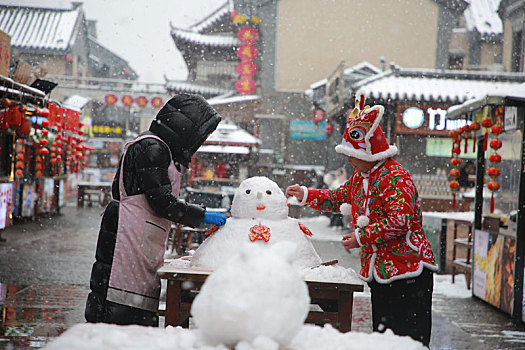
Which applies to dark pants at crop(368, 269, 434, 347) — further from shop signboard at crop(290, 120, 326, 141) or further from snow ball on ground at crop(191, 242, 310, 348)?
shop signboard at crop(290, 120, 326, 141)

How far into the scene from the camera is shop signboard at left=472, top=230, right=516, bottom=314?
6.01 m

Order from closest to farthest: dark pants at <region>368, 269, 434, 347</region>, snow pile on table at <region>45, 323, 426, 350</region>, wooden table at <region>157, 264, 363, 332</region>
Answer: snow pile on table at <region>45, 323, 426, 350</region> < wooden table at <region>157, 264, 363, 332</region> < dark pants at <region>368, 269, 434, 347</region>

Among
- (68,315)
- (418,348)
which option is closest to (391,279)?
(418,348)

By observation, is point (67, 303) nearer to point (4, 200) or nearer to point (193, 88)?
point (4, 200)

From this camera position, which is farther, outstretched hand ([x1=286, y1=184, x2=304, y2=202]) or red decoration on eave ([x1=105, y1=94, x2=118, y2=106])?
red decoration on eave ([x1=105, y1=94, x2=118, y2=106])

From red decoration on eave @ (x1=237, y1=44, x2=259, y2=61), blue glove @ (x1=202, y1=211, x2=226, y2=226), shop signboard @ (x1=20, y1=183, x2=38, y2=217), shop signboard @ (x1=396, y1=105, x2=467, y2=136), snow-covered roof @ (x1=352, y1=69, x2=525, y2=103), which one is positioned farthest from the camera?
red decoration on eave @ (x1=237, y1=44, x2=259, y2=61)

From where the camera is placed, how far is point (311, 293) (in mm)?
2791

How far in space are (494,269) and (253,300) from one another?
564 centimetres

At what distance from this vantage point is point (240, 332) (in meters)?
1.60

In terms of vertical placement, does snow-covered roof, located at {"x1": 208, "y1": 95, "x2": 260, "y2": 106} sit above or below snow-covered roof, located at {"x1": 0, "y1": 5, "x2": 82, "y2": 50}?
below

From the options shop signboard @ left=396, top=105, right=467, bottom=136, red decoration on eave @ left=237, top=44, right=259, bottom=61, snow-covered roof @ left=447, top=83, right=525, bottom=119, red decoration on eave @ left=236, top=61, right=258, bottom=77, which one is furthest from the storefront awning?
snow-covered roof @ left=447, top=83, right=525, bottom=119

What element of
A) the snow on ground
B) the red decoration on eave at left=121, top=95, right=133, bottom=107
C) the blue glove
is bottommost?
the snow on ground

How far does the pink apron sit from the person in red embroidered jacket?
1.10 metres

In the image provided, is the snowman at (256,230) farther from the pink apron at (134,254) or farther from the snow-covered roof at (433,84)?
the snow-covered roof at (433,84)
